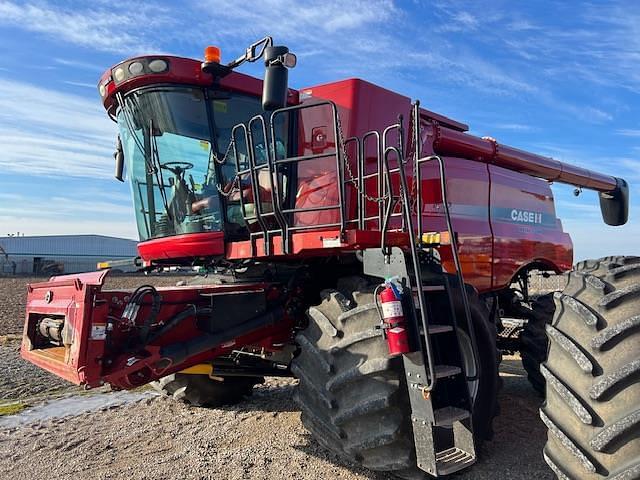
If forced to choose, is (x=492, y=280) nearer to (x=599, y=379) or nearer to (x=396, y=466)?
(x=396, y=466)

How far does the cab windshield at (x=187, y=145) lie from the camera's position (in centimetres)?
480

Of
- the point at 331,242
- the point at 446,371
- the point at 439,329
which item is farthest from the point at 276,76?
the point at 446,371

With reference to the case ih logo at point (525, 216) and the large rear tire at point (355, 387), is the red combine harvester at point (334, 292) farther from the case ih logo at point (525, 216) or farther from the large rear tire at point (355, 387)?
the case ih logo at point (525, 216)

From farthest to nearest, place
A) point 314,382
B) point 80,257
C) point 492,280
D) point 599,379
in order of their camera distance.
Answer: point 80,257 → point 492,280 → point 314,382 → point 599,379

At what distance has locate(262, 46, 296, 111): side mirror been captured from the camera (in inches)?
151

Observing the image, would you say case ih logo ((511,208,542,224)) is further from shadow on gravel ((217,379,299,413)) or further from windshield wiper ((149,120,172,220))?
windshield wiper ((149,120,172,220))

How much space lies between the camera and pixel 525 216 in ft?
23.1

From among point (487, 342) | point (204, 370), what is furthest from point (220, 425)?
point (487, 342)

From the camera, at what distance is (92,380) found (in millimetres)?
3666

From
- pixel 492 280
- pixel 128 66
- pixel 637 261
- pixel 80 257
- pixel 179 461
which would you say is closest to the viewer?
pixel 637 261

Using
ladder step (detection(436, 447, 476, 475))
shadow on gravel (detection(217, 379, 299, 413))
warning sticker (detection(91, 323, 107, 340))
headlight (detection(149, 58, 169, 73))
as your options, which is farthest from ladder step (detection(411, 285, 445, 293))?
headlight (detection(149, 58, 169, 73))

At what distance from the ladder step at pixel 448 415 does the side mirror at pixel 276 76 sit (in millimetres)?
2256

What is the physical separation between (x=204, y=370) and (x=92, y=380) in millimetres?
1594

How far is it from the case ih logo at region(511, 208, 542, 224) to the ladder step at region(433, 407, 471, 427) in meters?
3.61
